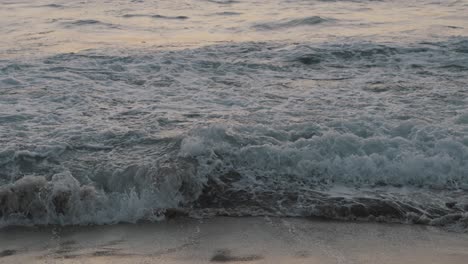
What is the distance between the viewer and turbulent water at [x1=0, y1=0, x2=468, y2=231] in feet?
17.9

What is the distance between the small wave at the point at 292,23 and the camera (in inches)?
575

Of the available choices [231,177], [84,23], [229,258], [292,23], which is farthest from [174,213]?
[84,23]

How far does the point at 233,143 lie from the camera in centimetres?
657

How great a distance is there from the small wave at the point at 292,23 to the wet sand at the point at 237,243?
9946 mm

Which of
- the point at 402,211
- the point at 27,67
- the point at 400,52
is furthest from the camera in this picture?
the point at 400,52

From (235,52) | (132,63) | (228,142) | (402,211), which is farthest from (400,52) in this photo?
(402,211)

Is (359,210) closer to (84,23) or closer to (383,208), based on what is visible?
(383,208)

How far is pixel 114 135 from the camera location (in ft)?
22.9

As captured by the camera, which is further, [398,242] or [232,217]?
[232,217]

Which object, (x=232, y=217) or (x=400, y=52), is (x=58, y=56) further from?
(x=232, y=217)

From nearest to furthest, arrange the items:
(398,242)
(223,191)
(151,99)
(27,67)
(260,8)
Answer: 1. (398,242)
2. (223,191)
3. (151,99)
4. (27,67)
5. (260,8)

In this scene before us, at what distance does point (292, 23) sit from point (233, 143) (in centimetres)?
894

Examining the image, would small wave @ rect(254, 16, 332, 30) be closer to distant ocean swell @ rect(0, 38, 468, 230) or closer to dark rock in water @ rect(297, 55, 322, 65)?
dark rock in water @ rect(297, 55, 322, 65)

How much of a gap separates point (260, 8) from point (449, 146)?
39.1ft
